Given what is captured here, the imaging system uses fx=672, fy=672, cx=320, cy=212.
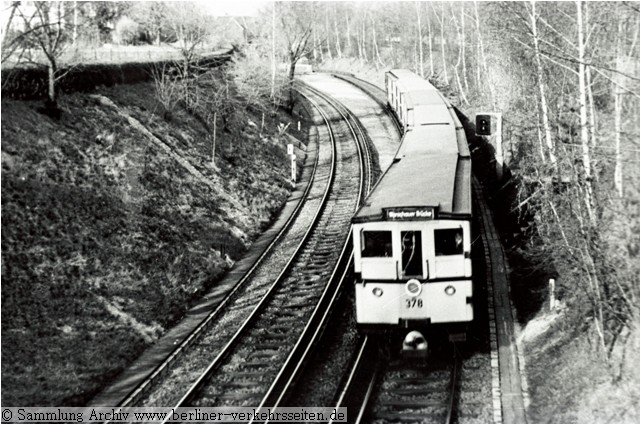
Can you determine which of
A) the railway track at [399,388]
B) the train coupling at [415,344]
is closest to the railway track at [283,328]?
the railway track at [399,388]

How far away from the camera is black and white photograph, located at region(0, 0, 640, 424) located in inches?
469

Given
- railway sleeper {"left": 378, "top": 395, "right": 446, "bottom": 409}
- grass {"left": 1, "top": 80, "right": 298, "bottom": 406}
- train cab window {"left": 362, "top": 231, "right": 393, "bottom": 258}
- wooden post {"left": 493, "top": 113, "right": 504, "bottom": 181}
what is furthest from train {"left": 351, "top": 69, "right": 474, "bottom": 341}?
wooden post {"left": 493, "top": 113, "right": 504, "bottom": 181}

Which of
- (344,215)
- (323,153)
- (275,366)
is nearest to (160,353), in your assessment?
(275,366)

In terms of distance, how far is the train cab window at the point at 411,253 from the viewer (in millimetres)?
12727

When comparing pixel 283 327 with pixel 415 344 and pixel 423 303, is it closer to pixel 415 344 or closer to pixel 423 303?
pixel 415 344

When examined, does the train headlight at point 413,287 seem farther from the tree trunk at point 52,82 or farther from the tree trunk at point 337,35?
the tree trunk at point 337,35

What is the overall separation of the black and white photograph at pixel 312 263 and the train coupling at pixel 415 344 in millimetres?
28

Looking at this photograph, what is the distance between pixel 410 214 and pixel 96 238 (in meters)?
8.22

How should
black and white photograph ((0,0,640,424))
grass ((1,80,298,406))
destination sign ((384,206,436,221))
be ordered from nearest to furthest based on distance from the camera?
black and white photograph ((0,0,640,424))
destination sign ((384,206,436,221))
grass ((1,80,298,406))

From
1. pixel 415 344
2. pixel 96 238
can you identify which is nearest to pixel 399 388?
pixel 415 344

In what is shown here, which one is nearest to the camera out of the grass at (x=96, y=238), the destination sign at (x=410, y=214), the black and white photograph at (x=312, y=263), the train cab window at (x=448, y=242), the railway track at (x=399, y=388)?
the railway track at (x=399, y=388)

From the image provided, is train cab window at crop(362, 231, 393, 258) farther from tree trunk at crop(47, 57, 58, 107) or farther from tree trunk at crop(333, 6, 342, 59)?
tree trunk at crop(333, 6, 342, 59)

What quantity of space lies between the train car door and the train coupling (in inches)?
47.9

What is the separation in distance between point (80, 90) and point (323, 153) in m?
13.2
